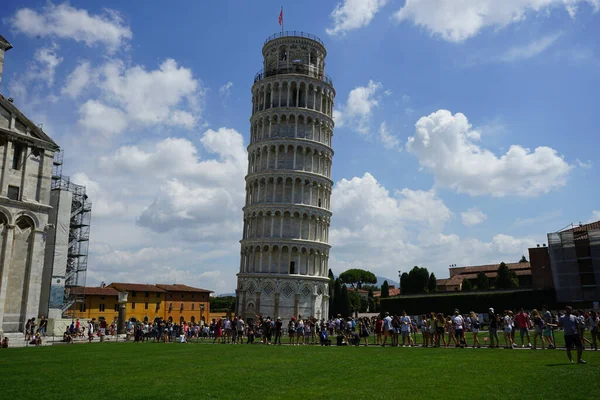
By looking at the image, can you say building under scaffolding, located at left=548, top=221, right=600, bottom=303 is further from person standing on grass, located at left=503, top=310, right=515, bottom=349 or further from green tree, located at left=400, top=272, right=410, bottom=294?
Result: person standing on grass, located at left=503, top=310, right=515, bottom=349

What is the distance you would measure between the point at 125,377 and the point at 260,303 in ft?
148

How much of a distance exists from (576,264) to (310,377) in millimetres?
53472

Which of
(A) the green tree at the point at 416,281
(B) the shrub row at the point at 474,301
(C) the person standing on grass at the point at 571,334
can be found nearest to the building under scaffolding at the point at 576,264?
(B) the shrub row at the point at 474,301

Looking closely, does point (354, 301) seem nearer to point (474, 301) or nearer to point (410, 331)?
point (474, 301)

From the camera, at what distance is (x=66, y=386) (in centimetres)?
1216

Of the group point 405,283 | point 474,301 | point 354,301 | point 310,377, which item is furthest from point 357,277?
point 310,377

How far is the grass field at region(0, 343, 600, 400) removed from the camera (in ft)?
35.7

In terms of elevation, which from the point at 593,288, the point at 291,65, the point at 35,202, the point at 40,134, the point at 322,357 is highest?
the point at 291,65

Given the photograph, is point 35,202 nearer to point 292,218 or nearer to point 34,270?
point 34,270

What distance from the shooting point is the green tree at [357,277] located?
144 metres

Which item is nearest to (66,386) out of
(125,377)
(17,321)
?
(125,377)

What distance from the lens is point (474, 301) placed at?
63.2m

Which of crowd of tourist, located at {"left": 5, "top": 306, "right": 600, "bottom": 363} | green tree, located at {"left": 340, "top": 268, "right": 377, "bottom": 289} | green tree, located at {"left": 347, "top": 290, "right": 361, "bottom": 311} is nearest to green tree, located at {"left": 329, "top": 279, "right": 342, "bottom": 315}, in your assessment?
green tree, located at {"left": 347, "top": 290, "right": 361, "bottom": 311}

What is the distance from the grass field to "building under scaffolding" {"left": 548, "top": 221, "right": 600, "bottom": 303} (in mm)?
42977
